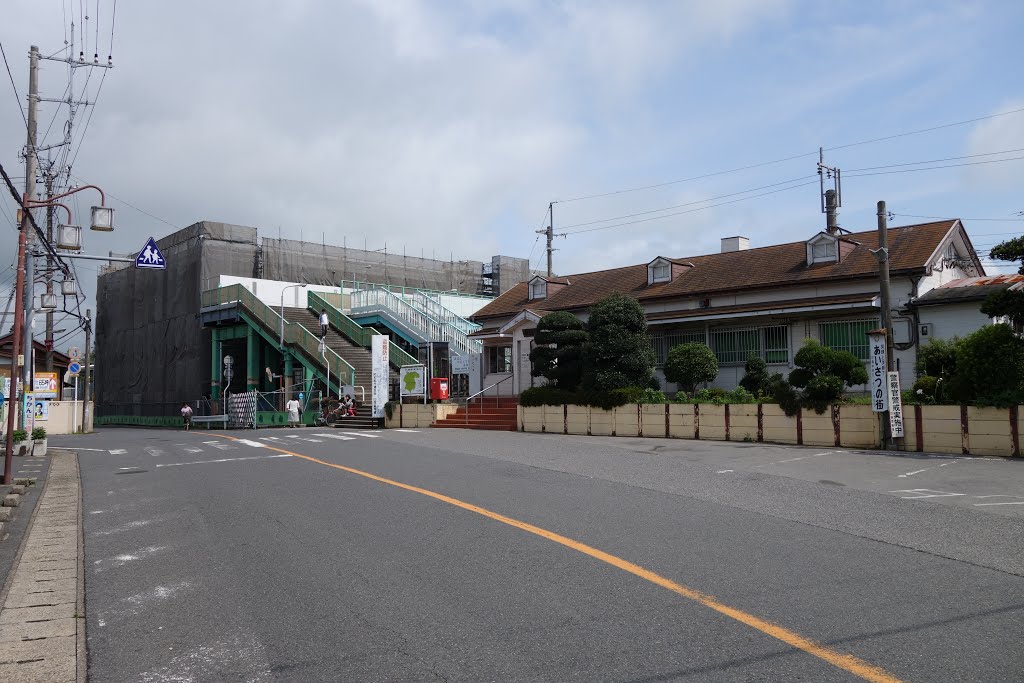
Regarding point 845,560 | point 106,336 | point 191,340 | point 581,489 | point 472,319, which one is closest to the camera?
point 845,560

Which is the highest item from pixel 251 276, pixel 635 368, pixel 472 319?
pixel 251 276

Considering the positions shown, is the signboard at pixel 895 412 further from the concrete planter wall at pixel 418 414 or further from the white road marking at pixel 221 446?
the concrete planter wall at pixel 418 414

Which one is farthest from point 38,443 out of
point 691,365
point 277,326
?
point 277,326

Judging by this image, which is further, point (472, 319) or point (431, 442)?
point (472, 319)

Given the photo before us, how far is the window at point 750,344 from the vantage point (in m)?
27.1

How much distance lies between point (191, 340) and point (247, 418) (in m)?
16.2

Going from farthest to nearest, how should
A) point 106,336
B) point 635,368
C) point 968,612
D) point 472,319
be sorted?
point 106,336
point 472,319
point 635,368
point 968,612

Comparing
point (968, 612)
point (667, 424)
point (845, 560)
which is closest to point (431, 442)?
point (667, 424)

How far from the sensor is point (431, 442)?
71.9ft

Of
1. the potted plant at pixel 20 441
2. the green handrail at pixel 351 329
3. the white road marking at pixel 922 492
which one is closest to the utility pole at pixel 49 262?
the potted plant at pixel 20 441

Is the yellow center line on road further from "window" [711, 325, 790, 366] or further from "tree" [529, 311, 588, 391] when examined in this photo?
"window" [711, 325, 790, 366]

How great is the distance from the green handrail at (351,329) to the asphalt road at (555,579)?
24.3m

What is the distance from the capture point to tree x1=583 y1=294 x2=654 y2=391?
2547cm

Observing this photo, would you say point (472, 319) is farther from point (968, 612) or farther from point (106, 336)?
point (106, 336)
